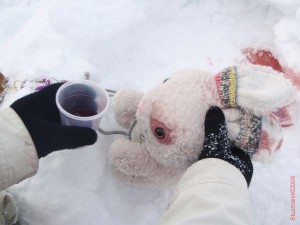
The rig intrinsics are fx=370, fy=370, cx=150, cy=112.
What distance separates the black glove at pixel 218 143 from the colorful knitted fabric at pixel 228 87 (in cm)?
3

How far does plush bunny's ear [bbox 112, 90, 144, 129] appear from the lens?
3.51ft

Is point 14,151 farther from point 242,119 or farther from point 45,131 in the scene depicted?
point 242,119

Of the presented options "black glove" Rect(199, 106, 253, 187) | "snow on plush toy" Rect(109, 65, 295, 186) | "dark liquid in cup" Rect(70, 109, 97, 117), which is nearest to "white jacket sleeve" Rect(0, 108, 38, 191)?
"dark liquid in cup" Rect(70, 109, 97, 117)

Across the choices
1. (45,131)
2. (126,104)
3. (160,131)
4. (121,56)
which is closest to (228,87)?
(160,131)

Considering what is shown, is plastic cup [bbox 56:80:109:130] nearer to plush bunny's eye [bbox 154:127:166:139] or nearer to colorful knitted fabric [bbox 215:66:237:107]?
plush bunny's eye [bbox 154:127:166:139]

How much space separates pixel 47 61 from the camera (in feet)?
4.05

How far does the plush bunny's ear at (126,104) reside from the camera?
1070mm

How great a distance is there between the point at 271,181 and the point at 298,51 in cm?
57

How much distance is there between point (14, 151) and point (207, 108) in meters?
0.46

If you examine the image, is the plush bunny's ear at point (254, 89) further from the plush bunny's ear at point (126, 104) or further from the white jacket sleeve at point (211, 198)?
the plush bunny's ear at point (126, 104)

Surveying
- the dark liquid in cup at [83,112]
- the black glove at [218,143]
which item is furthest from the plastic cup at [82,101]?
the black glove at [218,143]

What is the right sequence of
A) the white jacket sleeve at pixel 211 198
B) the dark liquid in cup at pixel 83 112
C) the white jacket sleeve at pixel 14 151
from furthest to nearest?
the dark liquid in cup at pixel 83 112 < the white jacket sleeve at pixel 14 151 < the white jacket sleeve at pixel 211 198

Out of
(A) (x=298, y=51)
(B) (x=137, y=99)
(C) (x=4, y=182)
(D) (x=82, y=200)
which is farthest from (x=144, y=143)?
(A) (x=298, y=51)

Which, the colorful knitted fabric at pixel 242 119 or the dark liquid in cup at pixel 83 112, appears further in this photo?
the dark liquid in cup at pixel 83 112
